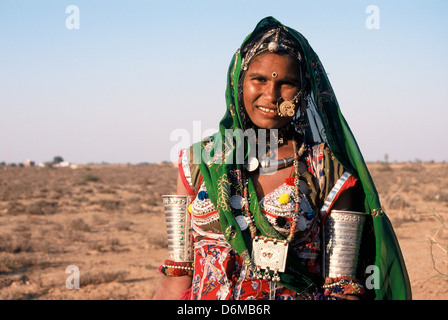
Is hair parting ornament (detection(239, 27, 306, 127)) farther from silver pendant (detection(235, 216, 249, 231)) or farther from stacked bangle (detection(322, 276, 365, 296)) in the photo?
stacked bangle (detection(322, 276, 365, 296))

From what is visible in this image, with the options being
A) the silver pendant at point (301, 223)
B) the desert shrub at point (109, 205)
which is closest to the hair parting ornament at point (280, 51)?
the silver pendant at point (301, 223)

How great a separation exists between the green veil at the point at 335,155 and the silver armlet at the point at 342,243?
11cm

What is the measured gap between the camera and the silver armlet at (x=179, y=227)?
2529mm

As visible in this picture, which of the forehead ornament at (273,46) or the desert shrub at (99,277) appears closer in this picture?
the forehead ornament at (273,46)

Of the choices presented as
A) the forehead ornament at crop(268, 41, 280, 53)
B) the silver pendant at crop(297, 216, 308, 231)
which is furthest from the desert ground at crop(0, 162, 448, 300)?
the forehead ornament at crop(268, 41, 280, 53)

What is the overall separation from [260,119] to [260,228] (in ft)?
1.82

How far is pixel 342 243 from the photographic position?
7.58ft

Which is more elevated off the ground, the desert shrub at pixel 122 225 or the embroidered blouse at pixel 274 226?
the embroidered blouse at pixel 274 226

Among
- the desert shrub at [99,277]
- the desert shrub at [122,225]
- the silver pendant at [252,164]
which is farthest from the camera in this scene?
the desert shrub at [122,225]

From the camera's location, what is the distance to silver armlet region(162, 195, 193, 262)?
253 cm

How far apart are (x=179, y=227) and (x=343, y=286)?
2.89 ft

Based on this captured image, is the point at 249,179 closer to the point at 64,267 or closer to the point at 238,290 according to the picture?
the point at 238,290

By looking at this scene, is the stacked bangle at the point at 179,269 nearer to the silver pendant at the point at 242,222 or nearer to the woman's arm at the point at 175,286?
the woman's arm at the point at 175,286
